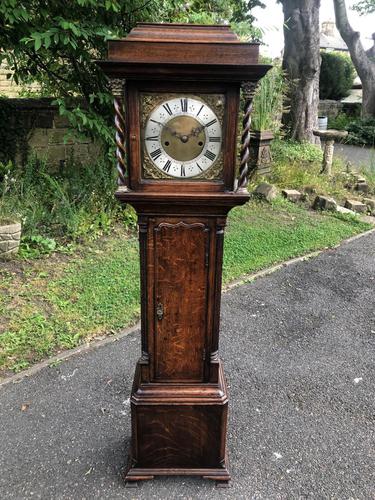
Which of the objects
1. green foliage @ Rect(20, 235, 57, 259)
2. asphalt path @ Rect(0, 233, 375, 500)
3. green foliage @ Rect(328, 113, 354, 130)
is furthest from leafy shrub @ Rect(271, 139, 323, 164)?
green foliage @ Rect(328, 113, 354, 130)

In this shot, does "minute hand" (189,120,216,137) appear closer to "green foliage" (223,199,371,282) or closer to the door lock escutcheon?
the door lock escutcheon

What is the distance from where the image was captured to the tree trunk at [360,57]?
1323 cm

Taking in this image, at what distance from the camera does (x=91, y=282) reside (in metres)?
3.77

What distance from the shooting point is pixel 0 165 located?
184 inches

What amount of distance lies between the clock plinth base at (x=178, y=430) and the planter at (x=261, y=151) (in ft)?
16.1

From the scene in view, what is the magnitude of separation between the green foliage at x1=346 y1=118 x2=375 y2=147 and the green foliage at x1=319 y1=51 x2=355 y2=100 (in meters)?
3.44

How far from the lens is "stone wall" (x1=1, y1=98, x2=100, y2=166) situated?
17.2 feet

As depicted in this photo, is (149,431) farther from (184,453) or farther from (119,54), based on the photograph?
(119,54)

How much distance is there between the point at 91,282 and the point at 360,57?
1330 cm

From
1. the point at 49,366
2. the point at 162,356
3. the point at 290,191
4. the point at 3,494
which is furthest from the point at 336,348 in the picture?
the point at 290,191

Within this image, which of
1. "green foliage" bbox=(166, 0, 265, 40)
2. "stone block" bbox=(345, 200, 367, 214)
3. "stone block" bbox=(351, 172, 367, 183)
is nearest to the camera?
"green foliage" bbox=(166, 0, 265, 40)

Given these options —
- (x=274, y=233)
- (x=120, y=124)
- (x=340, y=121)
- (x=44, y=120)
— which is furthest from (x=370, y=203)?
(x=340, y=121)

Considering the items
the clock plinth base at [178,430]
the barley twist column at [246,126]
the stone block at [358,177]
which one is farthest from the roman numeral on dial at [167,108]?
the stone block at [358,177]

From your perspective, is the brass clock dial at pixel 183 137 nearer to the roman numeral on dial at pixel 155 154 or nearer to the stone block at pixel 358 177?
the roman numeral on dial at pixel 155 154
